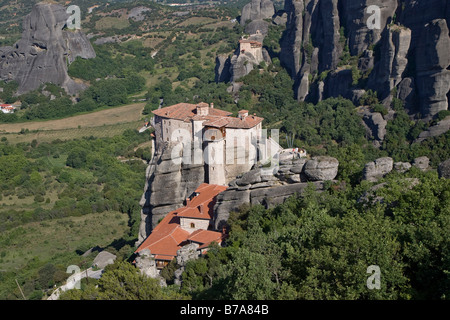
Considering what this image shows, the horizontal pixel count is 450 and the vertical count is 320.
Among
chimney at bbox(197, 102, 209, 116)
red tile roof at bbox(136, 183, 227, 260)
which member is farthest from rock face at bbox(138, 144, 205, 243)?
chimney at bbox(197, 102, 209, 116)

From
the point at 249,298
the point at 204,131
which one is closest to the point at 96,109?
the point at 204,131

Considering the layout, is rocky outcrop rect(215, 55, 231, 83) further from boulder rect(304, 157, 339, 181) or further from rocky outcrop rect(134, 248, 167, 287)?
rocky outcrop rect(134, 248, 167, 287)

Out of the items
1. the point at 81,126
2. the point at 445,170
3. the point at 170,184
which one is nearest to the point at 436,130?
the point at 445,170

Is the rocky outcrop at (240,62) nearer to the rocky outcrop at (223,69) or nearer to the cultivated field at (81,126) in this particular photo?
the rocky outcrop at (223,69)

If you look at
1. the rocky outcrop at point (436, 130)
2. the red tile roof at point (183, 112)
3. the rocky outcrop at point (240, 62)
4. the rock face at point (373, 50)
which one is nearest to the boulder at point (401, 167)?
the red tile roof at point (183, 112)

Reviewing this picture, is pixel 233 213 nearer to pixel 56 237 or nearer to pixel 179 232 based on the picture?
pixel 179 232

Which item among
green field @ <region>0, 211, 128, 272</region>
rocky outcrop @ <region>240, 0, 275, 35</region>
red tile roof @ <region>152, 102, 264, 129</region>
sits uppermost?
rocky outcrop @ <region>240, 0, 275, 35</region>
